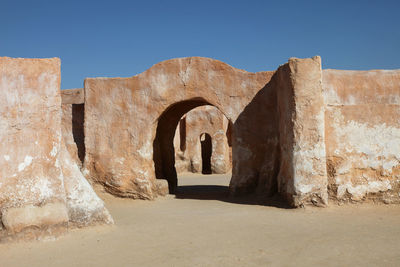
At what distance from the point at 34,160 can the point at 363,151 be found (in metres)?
5.69

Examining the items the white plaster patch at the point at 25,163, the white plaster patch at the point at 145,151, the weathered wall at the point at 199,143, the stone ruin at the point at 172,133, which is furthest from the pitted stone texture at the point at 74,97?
the white plaster patch at the point at 25,163

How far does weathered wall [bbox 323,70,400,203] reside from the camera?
24.9 feet

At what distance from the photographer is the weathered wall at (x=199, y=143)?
18016 mm

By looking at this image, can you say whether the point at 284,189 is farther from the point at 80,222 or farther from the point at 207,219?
the point at 80,222

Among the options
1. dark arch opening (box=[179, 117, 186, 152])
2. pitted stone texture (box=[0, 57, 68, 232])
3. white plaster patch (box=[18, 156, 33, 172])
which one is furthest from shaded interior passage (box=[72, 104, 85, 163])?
dark arch opening (box=[179, 117, 186, 152])

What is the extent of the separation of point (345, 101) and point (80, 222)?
5.77 metres

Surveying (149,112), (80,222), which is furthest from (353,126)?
(80,222)

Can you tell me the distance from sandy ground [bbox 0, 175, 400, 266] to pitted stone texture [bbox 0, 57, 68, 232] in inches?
21.4

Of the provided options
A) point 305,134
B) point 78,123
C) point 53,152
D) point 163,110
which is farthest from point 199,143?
point 53,152

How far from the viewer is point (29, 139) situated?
5.56 meters

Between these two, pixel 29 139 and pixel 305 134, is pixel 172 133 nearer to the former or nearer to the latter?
pixel 305 134

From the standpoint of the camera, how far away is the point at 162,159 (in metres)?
11.4

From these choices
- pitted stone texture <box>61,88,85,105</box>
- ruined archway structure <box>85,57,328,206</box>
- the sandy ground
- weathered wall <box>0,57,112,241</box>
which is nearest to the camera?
the sandy ground

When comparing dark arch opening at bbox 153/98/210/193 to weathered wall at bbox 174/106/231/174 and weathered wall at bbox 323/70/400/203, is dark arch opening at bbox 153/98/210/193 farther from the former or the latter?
weathered wall at bbox 174/106/231/174
